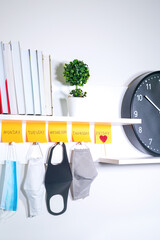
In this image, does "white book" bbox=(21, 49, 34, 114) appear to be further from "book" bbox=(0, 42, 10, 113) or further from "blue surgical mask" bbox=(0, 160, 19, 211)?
"blue surgical mask" bbox=(0, 160, 19, 211)

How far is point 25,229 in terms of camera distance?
1.08 m

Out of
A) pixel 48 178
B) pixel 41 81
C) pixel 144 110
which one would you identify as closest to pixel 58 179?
pixel 48 178

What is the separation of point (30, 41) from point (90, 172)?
1.99 ft

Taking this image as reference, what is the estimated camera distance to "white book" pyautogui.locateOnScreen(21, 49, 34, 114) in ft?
3.22

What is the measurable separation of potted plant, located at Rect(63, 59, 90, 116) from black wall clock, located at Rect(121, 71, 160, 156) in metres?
0.26

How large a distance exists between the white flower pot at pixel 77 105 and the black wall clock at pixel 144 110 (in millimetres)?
267

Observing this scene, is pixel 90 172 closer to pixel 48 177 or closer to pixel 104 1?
pixel 48 177

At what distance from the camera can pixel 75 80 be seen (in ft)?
3.57

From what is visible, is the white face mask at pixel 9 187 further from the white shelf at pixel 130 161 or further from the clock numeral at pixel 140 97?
the clock numeral at pixel 140 97

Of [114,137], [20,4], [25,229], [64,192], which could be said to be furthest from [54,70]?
[25,229]

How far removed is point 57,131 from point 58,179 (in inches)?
7.8

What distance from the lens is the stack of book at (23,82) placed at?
0.96m

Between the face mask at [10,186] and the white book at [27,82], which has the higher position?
→ the white book at [27,82]

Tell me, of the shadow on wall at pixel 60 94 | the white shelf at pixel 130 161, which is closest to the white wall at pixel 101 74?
the shadow on wall at pixel 60 94
